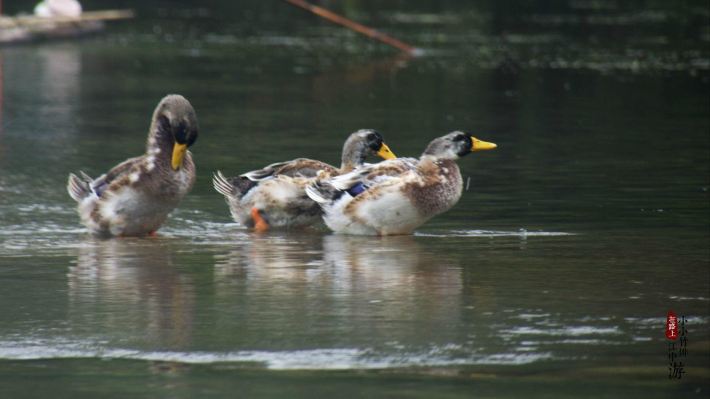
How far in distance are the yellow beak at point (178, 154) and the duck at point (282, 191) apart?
2.33 ft

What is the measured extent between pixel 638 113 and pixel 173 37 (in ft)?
63.3

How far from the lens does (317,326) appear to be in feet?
29.5

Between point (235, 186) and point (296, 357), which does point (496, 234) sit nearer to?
point (235, 186)

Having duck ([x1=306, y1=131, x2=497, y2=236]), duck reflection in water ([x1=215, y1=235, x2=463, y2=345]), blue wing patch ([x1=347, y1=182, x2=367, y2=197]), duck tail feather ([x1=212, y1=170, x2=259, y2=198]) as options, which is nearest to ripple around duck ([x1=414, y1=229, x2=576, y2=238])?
duck ([x1=306, y1=131, x2=497, y2=236])

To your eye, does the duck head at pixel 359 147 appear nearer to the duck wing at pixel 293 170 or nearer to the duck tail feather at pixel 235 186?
the duck wing at pixel 293 170

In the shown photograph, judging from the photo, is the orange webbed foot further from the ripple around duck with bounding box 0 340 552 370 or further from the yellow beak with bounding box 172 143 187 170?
the ripple around duck with bounding box 0 340 552 370

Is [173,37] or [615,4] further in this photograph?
[615,4]

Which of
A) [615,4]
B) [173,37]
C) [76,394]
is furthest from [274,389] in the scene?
[615,4]

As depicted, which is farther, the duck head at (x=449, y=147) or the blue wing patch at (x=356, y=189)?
the duck head at (x=449, y=147)

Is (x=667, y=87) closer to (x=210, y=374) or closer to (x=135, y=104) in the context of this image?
(x=135, y=104)

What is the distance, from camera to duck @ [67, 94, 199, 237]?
1221 cm

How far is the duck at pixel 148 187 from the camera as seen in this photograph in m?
12.2

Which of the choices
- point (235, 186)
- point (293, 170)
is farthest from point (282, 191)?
point (235, 186)

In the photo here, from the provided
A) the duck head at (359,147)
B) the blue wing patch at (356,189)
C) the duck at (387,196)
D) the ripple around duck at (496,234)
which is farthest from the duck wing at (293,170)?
the ripple around duck at (496,234)
